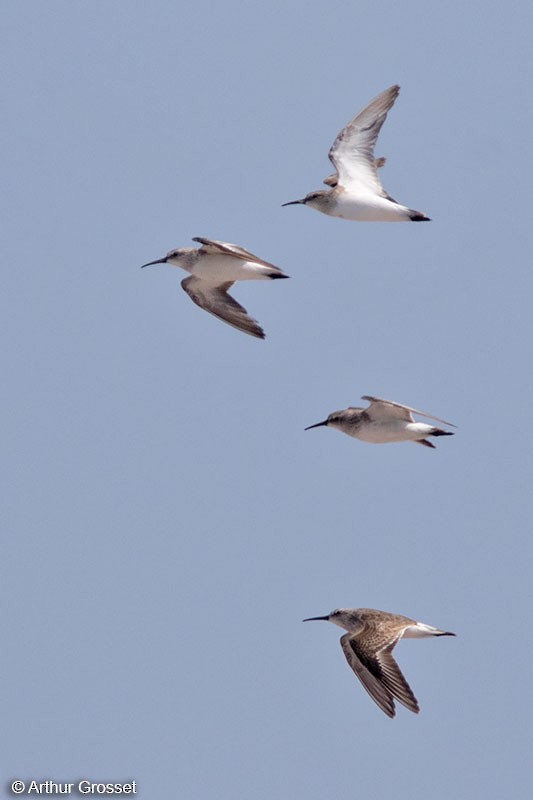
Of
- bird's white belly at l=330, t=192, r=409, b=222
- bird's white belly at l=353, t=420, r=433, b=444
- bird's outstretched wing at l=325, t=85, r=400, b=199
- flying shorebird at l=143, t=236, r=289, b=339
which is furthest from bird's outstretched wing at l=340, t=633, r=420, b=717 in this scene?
bird's outstretched wing at l=325, t=85, r=400, b=199

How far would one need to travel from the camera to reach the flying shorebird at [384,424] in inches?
868

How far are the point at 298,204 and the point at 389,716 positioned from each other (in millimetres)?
7860

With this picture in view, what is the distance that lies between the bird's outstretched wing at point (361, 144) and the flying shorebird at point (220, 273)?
204 cm

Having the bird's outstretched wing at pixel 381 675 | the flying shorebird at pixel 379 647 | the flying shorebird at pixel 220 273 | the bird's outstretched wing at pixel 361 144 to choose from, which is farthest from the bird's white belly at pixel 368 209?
the bird's outstretched wing at pixel 381 675

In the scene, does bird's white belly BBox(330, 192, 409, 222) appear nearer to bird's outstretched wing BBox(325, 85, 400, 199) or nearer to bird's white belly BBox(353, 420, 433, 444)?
bird's outstretched wing BBox(325, 85, 400, 199)

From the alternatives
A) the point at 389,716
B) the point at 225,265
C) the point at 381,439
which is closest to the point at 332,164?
the point at 225,265

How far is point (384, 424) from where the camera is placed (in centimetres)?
2242

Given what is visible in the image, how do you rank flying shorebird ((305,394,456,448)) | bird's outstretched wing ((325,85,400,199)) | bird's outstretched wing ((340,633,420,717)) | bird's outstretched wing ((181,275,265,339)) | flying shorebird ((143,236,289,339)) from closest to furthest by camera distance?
bird's outstretched wing ((340,633,420,717)) → flying shorebird ((305,394,456,448)) → flying shorebird ((143,236,289,339)) → bird's outstretched wing ((181,275,265,339)) → bird's outstretched wing ((325,85,400,199))

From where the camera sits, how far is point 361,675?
21000 mm

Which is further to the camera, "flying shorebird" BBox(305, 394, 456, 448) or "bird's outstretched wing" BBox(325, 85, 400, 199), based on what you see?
"bird's outstretched wing" BBox(325, 85, 400, 199)

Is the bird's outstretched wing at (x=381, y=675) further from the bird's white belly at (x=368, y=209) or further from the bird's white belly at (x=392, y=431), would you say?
the bird's white belly at (x=368, y=209)

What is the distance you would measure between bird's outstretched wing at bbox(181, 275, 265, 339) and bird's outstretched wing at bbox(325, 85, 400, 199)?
7.35ft

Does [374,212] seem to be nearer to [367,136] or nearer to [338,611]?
[367,136]

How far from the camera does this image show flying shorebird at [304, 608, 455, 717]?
2039cm
